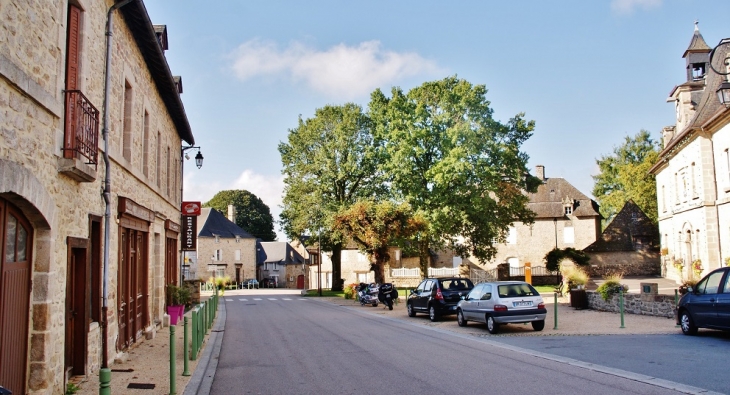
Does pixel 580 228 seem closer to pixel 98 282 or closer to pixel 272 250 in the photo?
pixel 272 250

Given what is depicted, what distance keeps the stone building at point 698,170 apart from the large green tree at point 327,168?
1844cm

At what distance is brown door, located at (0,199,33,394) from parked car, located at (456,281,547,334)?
1133 cm

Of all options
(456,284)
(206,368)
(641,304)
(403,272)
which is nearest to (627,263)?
(403,272)

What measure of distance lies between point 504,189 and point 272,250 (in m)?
44.9

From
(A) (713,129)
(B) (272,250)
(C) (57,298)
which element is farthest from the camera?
(B) (272,250)

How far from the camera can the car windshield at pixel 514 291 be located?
51.1ft

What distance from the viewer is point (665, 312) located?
17688 millimetres

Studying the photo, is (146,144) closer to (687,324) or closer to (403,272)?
(687,324)

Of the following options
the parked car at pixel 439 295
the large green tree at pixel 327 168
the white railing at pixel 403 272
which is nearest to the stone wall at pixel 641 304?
the parked car at pixel 439 295

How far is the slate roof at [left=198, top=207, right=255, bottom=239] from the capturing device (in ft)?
213

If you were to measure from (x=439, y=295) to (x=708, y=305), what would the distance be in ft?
28.8

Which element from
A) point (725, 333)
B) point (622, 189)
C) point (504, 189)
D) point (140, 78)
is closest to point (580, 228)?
point (622, 189)

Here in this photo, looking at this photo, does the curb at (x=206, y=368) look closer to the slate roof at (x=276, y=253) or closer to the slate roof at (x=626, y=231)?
the slate roof at (x=626, y=231)

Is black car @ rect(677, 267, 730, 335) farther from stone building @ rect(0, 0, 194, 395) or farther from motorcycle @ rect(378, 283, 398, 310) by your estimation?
motorcycle @ rect(378, 283, 398, 310)
